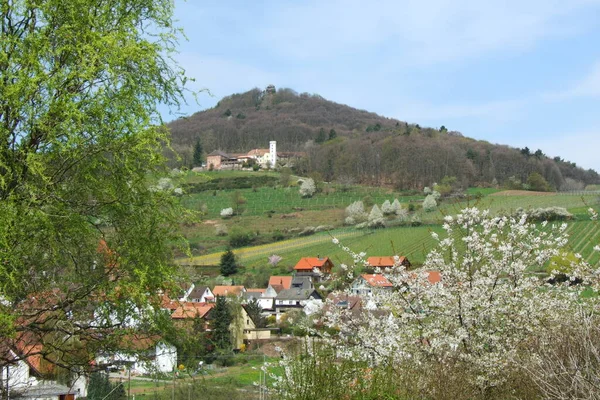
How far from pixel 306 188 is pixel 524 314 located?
90.3m

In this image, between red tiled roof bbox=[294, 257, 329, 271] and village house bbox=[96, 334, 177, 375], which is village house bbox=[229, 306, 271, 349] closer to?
red tiled roof bbox=[294, 257, 329, 271]

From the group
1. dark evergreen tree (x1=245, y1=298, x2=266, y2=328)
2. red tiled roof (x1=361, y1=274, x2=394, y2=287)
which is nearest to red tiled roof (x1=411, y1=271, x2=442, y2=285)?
red tiled roof (x1=361, y1=274, x2=394, y2=287)

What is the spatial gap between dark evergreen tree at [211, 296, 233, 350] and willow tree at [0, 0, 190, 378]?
81.2 feet

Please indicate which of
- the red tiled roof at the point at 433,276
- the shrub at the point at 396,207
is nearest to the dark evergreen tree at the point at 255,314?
the red tiled roof at the point at 433,276

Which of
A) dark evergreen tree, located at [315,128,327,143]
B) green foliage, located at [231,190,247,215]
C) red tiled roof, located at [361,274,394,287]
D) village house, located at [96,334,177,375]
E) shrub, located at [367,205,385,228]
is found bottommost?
village house, located at [96,334,177,375]

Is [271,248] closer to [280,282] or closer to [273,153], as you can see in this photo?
[280,282]

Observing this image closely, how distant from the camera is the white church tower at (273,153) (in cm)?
14050

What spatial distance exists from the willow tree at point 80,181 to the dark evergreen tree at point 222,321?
24.7 metres

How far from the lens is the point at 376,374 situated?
7180 millimetres

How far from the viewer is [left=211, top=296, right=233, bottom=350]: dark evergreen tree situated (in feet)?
102

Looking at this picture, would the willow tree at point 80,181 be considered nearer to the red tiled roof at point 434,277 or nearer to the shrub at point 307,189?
the red tiled roof at point 434,277

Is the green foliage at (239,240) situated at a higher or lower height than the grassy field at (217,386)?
higher

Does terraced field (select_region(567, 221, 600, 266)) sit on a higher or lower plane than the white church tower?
lower

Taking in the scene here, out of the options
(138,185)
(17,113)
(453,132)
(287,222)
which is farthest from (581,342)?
(453,132)
